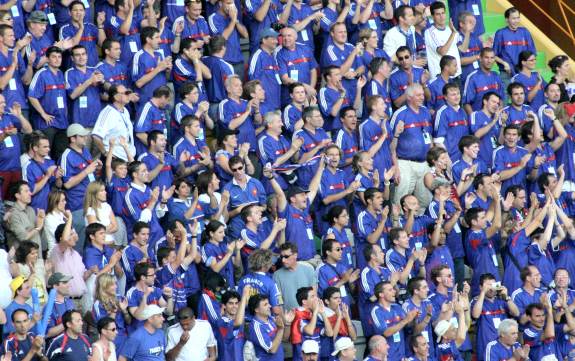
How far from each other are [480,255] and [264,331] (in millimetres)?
2992

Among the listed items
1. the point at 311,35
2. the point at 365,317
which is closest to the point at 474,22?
the point at 311,35

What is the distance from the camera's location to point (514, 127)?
1839 centimetres

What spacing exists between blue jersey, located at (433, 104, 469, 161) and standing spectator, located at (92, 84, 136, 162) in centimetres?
349

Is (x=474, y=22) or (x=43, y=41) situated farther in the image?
(x=474, y=22)

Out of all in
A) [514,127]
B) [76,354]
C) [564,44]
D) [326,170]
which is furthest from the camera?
[564,44]

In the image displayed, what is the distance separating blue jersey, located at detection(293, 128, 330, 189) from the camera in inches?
676

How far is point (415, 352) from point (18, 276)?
12.8ft

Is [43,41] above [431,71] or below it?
above

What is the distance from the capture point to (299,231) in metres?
16.5

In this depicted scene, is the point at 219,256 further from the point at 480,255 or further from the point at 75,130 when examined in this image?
the point at 480,255

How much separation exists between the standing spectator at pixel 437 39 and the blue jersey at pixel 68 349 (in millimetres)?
6529

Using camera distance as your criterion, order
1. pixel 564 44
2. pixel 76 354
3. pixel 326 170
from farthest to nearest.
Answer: pixel 564 44
pixel 326 170
pixel 76 354

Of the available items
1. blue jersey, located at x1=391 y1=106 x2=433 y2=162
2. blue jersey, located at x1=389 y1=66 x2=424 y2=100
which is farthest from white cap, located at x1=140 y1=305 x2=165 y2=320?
blue jersey, located at x1=389 y1=66 x2=424 y2=100

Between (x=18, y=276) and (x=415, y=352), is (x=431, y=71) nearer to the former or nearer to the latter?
(x=415, y=352)
